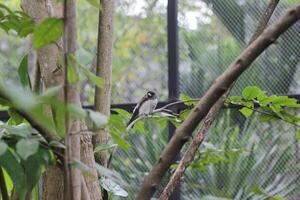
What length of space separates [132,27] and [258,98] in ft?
5.06

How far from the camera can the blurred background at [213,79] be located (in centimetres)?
207

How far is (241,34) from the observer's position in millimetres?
2139

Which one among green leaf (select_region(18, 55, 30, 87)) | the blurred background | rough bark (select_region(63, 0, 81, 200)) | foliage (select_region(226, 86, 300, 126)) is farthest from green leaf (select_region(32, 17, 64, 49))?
the blurred background

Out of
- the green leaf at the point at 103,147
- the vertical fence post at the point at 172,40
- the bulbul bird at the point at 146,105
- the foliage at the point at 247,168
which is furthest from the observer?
the vertical fence post at the point at 172,40

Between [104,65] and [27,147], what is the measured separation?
17.5 inches

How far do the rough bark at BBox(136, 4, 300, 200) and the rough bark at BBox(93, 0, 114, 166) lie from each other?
38 cm

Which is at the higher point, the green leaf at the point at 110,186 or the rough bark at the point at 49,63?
the rough bark at the point at 49,63

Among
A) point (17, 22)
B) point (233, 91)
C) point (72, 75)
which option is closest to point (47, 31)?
point (72, 75)

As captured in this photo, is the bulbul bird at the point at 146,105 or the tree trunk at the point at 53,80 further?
the bulbul bird at the point at 146,105

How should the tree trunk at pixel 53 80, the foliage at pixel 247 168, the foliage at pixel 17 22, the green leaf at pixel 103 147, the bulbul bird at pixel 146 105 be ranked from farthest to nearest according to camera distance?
the foliage at pixel 247 168
the bulbul bird at pixel 146 105
the green leaf at pixel 103 147
the tree trunk at pixel 53 80
the foliage at pixel 17 22

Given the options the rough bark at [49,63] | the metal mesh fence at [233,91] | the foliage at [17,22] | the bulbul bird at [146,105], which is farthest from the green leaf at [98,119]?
the metal mesh fence at [233,91]

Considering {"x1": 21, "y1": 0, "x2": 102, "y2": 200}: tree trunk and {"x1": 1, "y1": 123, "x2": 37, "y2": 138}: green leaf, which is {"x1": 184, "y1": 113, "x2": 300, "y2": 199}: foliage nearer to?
{"x1": 21, "y1": 0, "x2": 102, "y2": 200}: tree trunk

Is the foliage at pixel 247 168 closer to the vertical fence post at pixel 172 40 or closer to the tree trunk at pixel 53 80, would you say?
the vertical fence post at pixel 172 40

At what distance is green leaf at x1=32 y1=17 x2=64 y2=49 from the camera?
18.3 inches
